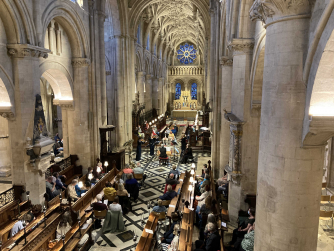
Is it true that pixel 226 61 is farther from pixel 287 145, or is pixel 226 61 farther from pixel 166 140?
pixel 166 140

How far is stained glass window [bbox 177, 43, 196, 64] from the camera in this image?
1841 inches

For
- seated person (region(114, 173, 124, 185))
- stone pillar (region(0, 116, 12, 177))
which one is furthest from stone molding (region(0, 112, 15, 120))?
seated person (region(114, 173, 124, 185))

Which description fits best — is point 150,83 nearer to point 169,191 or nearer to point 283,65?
point 169,191

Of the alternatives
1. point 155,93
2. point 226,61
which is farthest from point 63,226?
point 155,93

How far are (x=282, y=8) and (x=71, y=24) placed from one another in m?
10.9

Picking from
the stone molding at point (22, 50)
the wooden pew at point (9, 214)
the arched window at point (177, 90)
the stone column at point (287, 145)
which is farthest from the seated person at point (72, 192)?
the arched window at point (177, 90)

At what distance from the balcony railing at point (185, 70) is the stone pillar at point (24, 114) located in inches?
1480

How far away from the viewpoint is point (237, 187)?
8.40 meters

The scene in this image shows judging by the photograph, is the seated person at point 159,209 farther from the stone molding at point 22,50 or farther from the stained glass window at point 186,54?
the stained glass window at point 186,54

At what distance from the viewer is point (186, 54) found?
47.0 m

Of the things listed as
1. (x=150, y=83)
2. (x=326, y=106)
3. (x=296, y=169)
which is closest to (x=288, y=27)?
(x=326, y=106)

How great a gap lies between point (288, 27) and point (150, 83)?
29.5 m

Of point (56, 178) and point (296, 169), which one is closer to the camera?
point (296, 169)

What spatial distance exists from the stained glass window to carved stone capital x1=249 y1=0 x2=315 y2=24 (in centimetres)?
4395
